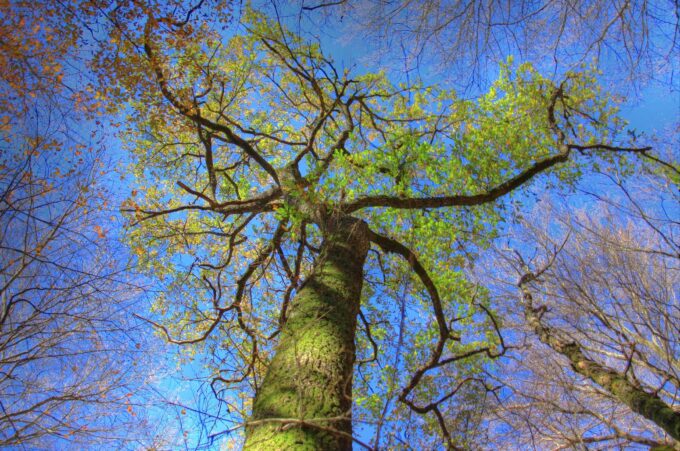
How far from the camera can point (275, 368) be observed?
2736mm

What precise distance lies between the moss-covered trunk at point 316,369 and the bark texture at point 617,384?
3122 mm

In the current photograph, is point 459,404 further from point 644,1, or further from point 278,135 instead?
point 278,135

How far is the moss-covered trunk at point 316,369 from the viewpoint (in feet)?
7.09

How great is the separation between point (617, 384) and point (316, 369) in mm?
3757

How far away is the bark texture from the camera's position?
3.81m

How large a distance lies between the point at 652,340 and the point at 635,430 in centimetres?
186

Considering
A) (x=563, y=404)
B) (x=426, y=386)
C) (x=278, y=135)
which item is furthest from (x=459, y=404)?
(x=278, y=135)

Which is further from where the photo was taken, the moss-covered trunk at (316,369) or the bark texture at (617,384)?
the bark texture at (617,384)

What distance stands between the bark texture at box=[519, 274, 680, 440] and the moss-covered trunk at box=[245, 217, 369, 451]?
10.2 feet

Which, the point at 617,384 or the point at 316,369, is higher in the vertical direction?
the point at 617,384

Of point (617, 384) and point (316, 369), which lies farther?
point (617, 384)

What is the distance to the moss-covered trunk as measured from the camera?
2.16 meters

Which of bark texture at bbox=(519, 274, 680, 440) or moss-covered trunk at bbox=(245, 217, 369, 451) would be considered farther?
bark texture at bbox=(519, 274, 680, 440)

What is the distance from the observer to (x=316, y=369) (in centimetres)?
267
